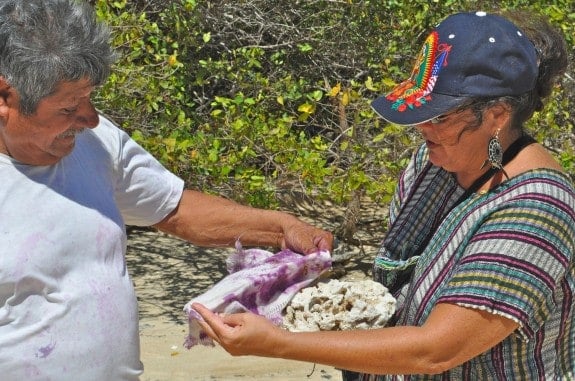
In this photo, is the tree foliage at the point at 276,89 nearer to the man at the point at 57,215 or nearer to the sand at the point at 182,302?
the sand at the point at 182,302

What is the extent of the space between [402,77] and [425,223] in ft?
10.8

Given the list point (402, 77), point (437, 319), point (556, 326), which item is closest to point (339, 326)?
point (437, 319)

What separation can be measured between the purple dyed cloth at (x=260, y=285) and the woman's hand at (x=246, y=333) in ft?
0.38

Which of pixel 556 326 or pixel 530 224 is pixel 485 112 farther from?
pixel 556 326

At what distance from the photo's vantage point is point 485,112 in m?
2.58

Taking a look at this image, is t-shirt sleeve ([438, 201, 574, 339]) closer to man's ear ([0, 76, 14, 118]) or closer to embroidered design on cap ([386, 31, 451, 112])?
embroidered design on cap ([386, 31, 451, 112])

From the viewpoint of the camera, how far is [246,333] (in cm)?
254

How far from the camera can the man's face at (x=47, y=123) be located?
2648 millimetres

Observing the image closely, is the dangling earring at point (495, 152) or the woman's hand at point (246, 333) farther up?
the dangling earring at point (495, 152)

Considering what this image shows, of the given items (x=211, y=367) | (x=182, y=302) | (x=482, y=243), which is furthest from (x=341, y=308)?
(x=182, y=302)

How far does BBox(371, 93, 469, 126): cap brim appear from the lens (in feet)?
8.39

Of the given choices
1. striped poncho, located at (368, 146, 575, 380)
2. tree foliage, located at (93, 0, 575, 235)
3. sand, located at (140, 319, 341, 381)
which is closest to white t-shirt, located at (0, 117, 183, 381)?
striped poncho, located at (368, 146, 575, 380)

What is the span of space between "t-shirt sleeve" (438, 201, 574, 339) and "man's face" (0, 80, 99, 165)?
1.05 meters

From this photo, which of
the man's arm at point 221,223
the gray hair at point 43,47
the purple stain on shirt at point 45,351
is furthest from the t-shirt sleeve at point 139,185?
the purple stain on shirt at point 45,351
